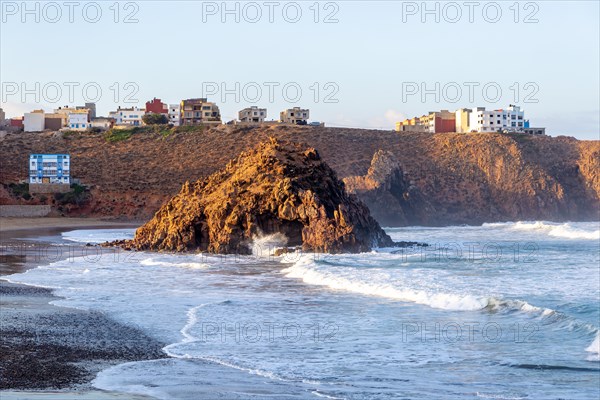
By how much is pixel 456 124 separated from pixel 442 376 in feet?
374

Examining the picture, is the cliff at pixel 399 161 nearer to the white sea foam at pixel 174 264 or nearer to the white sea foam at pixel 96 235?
the white sea foam at pixel 96 235

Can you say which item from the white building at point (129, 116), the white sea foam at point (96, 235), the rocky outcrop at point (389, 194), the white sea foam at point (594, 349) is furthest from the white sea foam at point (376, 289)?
the white building at point (129, 116)

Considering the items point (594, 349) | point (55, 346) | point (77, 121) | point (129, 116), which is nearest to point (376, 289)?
point (594, 349)

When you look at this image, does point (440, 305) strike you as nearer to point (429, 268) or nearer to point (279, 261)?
point (429, 268)

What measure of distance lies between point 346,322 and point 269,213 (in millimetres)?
18817

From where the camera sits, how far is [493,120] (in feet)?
400

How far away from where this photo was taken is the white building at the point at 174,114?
13019 centimetres

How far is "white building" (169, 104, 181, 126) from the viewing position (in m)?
130

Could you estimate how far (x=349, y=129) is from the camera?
10206cm

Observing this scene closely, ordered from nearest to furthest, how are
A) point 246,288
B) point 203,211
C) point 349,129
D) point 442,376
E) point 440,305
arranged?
point 442,376, point 440,305, point 246,288, point 203,211, point 349,129

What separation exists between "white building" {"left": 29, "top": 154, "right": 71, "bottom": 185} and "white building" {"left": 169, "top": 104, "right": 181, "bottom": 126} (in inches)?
2053

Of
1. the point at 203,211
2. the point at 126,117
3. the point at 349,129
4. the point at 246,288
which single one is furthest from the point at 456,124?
the point at 246,288

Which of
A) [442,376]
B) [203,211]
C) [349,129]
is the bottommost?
[442,376]

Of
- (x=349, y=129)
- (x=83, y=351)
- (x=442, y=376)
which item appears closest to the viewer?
(x=442, y=376)
